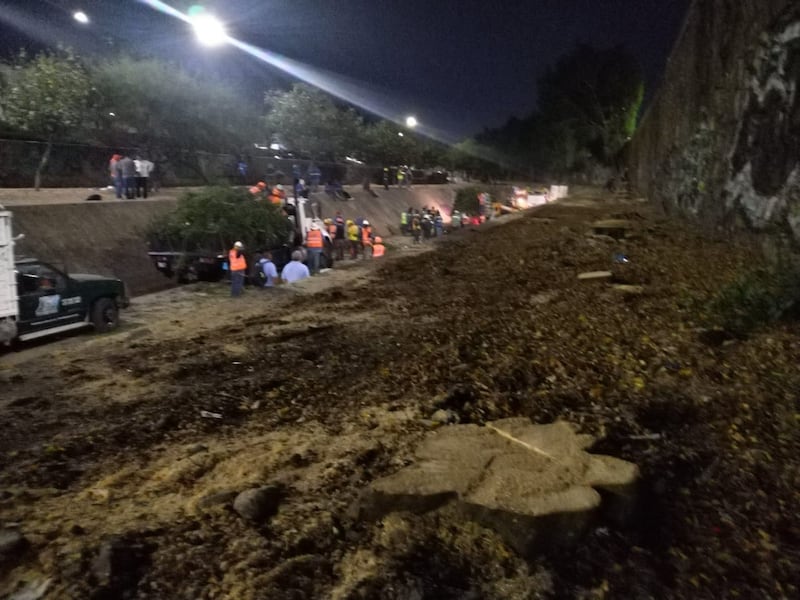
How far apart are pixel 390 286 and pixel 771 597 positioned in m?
9.70

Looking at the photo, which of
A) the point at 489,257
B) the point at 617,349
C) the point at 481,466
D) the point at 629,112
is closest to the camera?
the point at 481,466

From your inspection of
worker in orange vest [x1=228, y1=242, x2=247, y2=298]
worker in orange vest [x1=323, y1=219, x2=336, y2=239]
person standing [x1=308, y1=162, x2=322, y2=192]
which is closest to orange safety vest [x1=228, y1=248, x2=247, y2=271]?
worker in orange vest [x1=228, y1=242, x2=247, y2=298]

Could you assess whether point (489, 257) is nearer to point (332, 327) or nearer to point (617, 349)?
point (332, 327)

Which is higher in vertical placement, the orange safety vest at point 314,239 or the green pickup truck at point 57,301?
the orange safety vest at point 314,239

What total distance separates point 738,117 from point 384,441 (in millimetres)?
10865

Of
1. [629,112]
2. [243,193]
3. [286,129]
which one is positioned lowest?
[243,193]

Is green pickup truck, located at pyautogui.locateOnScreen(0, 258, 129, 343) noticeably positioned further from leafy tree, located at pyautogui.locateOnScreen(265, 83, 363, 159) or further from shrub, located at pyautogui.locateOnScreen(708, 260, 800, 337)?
leafy tree, located at pyautogui.locateOnScreen(265, 83, 363, 159)

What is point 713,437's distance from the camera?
473 centimetres

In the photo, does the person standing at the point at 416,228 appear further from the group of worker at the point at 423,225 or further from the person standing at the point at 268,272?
the person standing at the point at 268,272

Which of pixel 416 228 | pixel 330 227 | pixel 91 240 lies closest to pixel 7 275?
pixel 91 240

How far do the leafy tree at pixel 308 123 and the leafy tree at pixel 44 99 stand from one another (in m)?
17.1

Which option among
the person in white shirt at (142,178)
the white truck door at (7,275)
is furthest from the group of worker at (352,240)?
the white truck door at (7,275)

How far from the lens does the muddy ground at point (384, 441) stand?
11.2 feet

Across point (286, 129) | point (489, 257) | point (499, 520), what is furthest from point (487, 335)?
point (286, 129)
